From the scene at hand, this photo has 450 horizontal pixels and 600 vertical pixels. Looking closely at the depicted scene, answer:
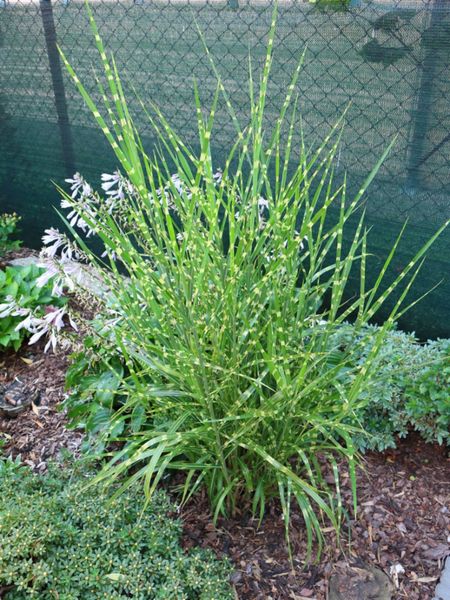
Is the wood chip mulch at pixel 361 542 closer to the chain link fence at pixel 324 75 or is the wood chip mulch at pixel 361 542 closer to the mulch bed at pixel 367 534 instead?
the mulch bed at pixel 367 534

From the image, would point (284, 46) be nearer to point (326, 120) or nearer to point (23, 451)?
point (326, 120)

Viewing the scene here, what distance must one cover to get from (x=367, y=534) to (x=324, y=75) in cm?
199

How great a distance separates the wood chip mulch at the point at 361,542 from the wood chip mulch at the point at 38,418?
2.29ft

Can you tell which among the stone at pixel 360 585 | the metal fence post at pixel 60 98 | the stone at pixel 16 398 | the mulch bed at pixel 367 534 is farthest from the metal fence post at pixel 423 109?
the metal fence post at pixel 60 98

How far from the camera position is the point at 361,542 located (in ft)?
6.53

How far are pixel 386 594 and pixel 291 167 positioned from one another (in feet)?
6.48

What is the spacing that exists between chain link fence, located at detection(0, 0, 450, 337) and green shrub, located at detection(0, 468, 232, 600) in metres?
1.75

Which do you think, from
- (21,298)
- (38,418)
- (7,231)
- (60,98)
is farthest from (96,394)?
(60,98)

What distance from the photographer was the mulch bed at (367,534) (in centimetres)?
187

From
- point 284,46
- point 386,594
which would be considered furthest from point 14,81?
point 386,594

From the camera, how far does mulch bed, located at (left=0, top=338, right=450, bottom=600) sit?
1.87m

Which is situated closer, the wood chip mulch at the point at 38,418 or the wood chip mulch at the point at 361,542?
the wood chip mulch at the point at 361,542

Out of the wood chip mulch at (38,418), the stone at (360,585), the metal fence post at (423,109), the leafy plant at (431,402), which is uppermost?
the metal fence post at (423,109)

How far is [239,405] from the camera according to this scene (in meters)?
1.68
